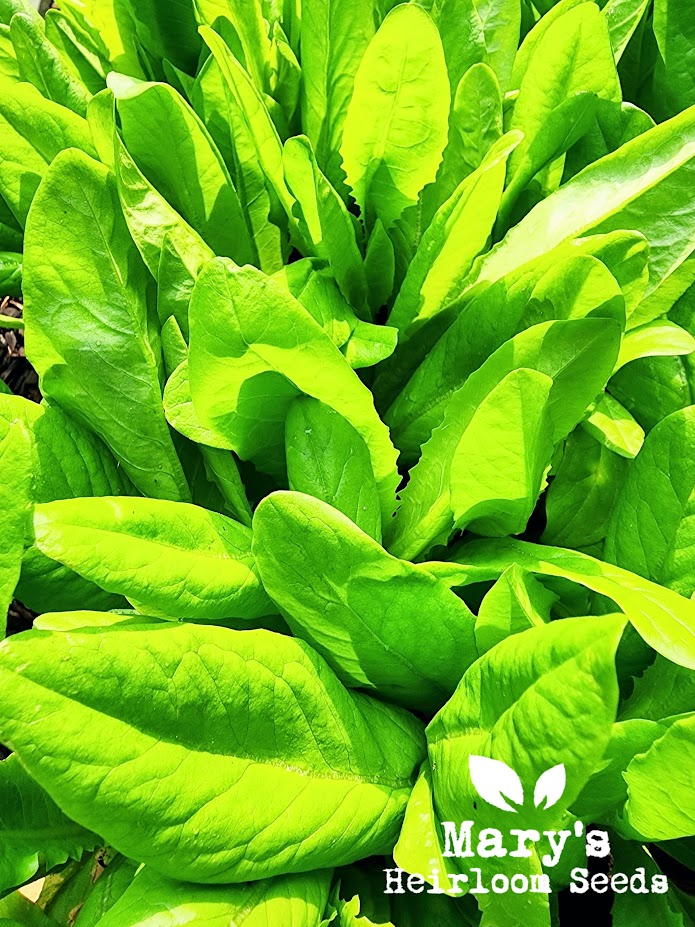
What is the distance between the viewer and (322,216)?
490 mm

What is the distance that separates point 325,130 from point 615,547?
0.32 metres

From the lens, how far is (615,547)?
470mm

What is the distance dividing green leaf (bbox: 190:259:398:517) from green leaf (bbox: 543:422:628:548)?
0.37ft

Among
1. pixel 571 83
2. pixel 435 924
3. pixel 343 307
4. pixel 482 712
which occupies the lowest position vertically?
pixel 435 924

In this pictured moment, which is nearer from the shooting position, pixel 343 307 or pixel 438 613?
pixel 438 613

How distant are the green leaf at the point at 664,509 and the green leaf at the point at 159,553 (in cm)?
20

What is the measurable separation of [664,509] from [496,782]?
0.57 ft

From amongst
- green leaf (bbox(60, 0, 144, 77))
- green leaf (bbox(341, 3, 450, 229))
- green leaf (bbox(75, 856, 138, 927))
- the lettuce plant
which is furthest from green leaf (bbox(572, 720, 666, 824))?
green leaf (bbox(60, 0, 144, 77))

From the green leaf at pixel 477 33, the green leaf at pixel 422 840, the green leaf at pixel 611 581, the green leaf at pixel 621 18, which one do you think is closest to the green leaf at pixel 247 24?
the green leaf at pixel 477 33

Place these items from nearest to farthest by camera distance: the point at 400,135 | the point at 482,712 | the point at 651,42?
the point at 482,712, the point at 400,135, the point at 651,42

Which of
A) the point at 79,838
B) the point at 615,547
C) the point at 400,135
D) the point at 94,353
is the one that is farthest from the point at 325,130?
the point at 79,838

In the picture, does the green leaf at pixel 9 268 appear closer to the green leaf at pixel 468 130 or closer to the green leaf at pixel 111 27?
the green leaf at pixel 111 27

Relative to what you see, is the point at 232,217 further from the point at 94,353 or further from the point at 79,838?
the point at 79,838

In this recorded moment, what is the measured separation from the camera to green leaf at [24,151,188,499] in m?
0.46
